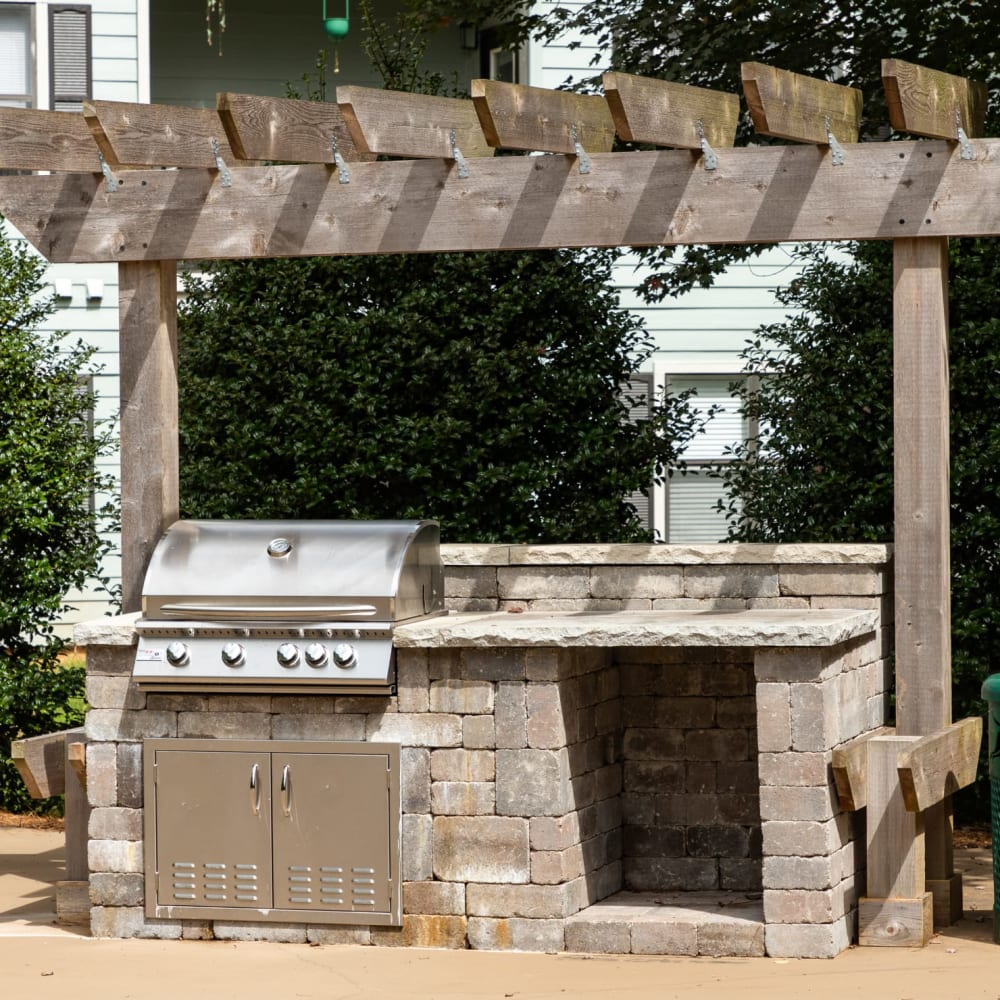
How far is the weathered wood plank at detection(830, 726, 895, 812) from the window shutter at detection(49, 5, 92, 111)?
9.07m

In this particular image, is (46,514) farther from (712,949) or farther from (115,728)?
(712,949)

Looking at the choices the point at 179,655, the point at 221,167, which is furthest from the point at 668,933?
the point at 221,167

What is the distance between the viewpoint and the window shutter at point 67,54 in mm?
13156

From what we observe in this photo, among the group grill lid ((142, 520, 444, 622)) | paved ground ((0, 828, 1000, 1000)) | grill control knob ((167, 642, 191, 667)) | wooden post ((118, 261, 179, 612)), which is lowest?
paved ground ((0, 828, 1000, 1000))

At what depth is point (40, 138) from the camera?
22.2 ft

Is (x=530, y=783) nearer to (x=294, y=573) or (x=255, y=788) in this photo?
(x=255, y=788)

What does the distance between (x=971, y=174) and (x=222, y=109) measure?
2680mm

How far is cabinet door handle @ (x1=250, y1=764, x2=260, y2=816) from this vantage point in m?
6.39

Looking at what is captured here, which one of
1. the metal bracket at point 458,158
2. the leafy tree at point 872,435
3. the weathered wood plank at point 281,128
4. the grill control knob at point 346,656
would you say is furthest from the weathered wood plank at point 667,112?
the leafy tree at point 872,435

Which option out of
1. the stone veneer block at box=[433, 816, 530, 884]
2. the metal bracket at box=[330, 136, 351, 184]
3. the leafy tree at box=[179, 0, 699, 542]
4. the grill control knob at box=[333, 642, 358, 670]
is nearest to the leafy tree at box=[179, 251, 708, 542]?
the leafy tree at box=[179, 0, 699, 542]

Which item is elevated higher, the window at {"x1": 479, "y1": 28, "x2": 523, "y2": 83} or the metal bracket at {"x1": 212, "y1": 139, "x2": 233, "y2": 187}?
the window at {"x1": 479, "y1": 28, "x2": 523, "y2": 83}

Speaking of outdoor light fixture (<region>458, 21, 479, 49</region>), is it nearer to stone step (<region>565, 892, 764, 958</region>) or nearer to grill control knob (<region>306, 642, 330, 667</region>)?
grill control knob (<region>306, 642, 330, 667</region>)

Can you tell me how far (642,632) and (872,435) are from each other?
126 inches

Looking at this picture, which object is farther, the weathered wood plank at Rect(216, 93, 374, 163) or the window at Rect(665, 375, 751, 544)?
the window at Rect(665, 375, 751, 544)
